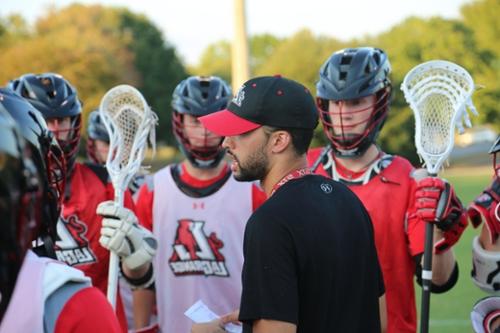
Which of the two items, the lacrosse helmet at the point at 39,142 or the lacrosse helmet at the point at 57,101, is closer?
the lacrosse helmet at the point at 39,142

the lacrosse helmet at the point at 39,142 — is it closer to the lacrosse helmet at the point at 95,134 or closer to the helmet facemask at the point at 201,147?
the helmet facemask at the point at 201,147

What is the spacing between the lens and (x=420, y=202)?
3893 millimetres

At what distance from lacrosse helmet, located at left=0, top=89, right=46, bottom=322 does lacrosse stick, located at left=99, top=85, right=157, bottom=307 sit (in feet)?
9.15

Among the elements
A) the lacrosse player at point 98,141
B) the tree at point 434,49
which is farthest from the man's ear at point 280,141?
the tree at point 434,49

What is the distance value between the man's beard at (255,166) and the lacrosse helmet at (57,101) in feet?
6.74

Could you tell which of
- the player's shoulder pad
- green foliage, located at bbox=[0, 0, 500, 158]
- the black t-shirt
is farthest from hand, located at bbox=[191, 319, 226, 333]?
green foliage, located at bbox=[0, 0, 500, 158]

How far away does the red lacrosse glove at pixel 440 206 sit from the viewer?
12.6 ft

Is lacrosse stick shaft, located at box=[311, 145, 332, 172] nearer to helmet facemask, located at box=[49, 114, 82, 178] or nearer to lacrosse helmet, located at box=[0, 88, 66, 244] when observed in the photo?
helmet facemask, located at box=[49, 114, 82, 178]

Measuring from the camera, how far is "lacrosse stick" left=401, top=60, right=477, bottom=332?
4.15 meters

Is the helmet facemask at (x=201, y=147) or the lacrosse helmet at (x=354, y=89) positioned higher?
the lacrosse helmet at (x=354, y=89)

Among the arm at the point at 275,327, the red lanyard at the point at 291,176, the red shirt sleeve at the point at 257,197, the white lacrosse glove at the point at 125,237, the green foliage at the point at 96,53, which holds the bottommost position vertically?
the arm at the point at 275,327

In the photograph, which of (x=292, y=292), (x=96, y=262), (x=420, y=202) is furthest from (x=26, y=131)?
(x=96, y=262)

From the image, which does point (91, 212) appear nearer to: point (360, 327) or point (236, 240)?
point (236, 240)

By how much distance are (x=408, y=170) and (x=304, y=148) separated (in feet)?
5.11
